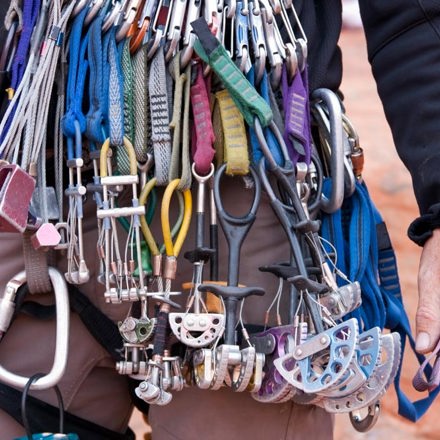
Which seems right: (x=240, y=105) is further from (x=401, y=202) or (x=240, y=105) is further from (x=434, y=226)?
(x=401, y=202)

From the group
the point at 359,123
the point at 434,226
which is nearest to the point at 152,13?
the point at 434,226

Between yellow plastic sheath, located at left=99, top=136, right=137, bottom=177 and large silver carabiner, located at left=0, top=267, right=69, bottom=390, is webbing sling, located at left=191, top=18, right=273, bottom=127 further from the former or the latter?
large silver carabiner, located at left=0, top=267, right=69, bottom=390

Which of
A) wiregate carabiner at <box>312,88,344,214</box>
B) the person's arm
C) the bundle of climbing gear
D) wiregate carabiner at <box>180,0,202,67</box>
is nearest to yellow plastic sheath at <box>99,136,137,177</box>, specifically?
the bundle of climbing gear

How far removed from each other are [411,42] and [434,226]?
0.31 m

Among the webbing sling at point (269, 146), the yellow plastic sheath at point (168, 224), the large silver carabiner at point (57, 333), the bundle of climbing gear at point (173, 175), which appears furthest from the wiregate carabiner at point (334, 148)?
the large silver carabiner at point (57, 333)

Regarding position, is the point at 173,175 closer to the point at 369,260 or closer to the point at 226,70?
the point at 226,70

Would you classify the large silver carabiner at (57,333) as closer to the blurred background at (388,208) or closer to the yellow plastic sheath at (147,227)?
the yellow plastic sheath at (147,227)

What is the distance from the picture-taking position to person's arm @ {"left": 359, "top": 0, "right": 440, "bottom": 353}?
1484mm

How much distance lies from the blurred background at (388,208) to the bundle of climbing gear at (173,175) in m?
1.35

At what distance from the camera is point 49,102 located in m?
1.47

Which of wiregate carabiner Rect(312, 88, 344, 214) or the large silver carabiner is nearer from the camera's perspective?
the large silver carabiner

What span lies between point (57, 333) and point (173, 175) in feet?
0.93

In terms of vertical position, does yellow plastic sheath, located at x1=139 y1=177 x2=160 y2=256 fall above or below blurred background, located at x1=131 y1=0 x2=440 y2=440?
above

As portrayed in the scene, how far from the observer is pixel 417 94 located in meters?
1.57
